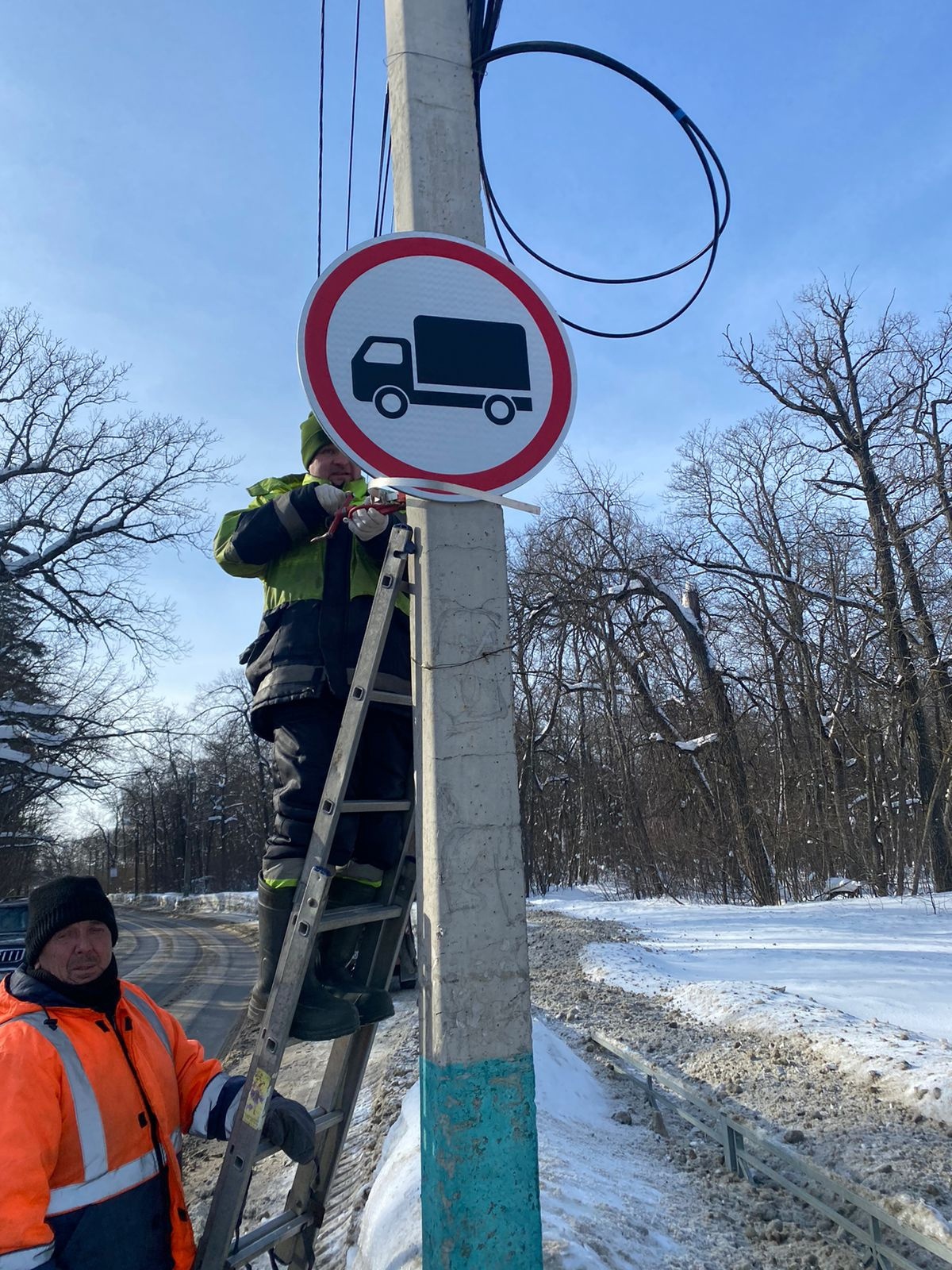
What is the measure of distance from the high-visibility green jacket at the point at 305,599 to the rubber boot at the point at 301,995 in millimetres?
486

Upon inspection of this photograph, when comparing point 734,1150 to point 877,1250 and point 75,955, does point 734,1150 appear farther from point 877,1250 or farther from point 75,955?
point 75,955

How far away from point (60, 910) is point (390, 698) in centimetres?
100

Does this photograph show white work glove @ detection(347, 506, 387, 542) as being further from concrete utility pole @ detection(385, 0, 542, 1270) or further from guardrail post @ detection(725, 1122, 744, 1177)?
guardrail post @ detection(725, 1122, 744, 1177)

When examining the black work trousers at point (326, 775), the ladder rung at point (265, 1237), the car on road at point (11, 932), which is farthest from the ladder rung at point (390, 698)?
the car on road at point (11, 932)

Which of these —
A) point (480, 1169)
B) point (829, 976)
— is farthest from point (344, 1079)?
point (829, 976)

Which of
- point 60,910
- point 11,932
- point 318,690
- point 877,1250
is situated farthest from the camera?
point 11,932

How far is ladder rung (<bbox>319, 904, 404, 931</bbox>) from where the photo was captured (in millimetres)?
2252

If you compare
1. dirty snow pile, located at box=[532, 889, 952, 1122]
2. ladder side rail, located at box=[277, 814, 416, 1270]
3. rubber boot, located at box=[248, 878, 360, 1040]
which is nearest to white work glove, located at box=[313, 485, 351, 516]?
ladder side rail, located at box=[277, 814, 416, 1270]

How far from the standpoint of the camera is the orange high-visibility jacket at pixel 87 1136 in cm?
183

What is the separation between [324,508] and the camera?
2.44m

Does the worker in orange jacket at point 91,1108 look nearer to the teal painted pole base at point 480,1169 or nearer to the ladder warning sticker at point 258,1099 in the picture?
the ladder warning sticker at point 258,1099

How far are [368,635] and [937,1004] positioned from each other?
17.5 ft

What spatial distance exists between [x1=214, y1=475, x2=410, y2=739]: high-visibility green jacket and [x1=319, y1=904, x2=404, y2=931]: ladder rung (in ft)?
1.80

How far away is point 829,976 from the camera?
22.4 ft
